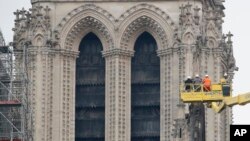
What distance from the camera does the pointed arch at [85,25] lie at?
317ft

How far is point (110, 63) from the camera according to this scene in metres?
96.8

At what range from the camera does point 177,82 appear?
95625 mm

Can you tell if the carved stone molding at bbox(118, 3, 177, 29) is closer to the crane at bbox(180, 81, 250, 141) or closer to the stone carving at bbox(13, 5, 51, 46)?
the stone carving at bbox(13, 5, 51, 46)

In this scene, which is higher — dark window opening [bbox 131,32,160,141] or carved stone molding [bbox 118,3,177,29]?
carved stone molding [bbox 118,3,177,29]

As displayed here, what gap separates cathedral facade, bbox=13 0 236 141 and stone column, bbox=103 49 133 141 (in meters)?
0.05

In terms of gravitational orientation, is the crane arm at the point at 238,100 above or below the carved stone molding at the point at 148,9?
below

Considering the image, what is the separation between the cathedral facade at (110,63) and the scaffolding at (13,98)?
2.39 ft

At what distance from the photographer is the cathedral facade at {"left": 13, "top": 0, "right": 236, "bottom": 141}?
95.8 meters

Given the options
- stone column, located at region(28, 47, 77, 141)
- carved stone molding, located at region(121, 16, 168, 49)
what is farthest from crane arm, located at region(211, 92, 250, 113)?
stone column, located at region(28, 47, 77, 141)

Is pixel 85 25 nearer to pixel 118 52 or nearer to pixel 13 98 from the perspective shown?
pixel 118 52

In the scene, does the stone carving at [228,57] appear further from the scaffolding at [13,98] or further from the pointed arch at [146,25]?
the scaffolding at [13,98]

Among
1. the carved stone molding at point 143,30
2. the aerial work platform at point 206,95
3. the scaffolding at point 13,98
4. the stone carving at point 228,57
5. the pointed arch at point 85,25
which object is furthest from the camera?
the stone carving at point 228,57

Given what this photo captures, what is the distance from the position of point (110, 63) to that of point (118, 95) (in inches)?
72.7

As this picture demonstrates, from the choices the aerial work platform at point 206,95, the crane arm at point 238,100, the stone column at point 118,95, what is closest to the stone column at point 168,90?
the stone column at point 118,95
